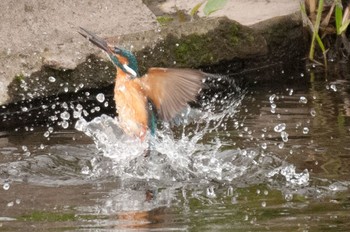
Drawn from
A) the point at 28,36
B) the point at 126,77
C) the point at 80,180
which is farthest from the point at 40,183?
the point at 28,36

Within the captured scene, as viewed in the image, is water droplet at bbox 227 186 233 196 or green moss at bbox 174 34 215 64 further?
green moss at bbox 174 34 215 64

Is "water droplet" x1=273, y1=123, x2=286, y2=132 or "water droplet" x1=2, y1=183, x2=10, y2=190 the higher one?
"water droplet" x1=273, y1=123, x2=286, y2=132

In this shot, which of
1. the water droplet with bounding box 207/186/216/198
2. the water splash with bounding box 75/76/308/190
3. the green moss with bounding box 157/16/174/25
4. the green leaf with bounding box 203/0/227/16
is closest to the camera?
the water droplet with bounding box 207/186/216/198

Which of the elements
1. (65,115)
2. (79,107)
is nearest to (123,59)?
(65,115)

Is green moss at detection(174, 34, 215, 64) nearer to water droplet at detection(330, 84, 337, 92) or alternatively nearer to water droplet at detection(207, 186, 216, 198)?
water droplet at detection(330, 84, 337, 92)

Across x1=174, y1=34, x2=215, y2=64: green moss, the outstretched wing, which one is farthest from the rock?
the outstretched wing

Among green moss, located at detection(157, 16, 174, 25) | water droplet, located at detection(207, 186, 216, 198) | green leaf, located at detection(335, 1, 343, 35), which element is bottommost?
water droplet, located at detection(207, 186, 216, 198)

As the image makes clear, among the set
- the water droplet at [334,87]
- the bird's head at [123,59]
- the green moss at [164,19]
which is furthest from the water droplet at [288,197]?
the green moss at [164,19]

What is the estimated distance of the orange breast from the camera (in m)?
5.64

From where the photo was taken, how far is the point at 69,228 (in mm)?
4203

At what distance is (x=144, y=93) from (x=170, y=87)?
0.22m

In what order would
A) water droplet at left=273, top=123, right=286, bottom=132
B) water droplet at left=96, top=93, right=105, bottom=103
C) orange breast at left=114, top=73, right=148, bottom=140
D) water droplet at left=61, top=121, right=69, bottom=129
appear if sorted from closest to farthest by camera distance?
orange breast at left=114, top=73, right=148, bottom=140, water droplet at left=273, top=123, right=286, bottom=132, water droplet at left=61, top=121, right=69, bottom=129, water droplet at left=96, top=93, right=105, bottom=103

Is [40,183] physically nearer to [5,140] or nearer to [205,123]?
[5,140]

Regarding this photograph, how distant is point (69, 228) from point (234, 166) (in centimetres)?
155
